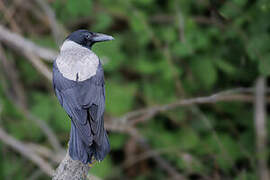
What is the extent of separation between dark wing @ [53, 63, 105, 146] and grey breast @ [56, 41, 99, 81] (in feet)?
0.16

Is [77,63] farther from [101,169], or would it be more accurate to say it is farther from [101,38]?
[101,169]

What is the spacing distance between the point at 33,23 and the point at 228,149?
365 centimetres

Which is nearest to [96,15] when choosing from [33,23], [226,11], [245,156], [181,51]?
[33,23]

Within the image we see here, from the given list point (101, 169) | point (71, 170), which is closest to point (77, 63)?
point (71, 170)

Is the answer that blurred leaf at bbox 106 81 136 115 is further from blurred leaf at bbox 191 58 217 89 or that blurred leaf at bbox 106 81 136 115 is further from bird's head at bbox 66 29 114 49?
bird's head at bbox 66 29 114 49

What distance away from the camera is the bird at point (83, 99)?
307 centimetres

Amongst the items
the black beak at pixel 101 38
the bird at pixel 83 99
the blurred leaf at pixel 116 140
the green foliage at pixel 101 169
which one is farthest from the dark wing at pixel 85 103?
the blurred leaf at pixel 116 140

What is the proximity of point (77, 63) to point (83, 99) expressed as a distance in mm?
552

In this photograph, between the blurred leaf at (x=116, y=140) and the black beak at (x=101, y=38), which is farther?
the blurred leaf at (x=116, y=140)

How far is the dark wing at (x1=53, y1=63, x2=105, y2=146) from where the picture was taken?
124 inches

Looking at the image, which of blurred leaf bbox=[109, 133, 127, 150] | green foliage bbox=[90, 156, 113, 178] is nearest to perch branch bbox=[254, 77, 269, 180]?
blurred leaf bbox=[109, 133, 127, 150]

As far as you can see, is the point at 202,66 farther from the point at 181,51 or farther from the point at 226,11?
the point at 226,11

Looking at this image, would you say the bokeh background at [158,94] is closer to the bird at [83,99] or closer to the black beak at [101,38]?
the black beak at [101,38]

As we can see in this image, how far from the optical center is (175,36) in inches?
210
